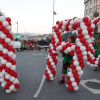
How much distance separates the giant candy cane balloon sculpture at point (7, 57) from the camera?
14.6 ft

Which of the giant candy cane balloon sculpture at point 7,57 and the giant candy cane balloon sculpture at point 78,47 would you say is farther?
the giant candy cane balloon sculpture at point 78,47

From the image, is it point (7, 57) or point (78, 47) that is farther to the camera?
point (78, 47)

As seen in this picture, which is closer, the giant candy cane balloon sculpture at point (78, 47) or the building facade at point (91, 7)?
the giant candy cane balloon sculpture at point (78, 47)

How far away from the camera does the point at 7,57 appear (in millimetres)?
4586

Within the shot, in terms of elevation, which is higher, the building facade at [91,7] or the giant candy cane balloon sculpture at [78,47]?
the building facade at [91,7]

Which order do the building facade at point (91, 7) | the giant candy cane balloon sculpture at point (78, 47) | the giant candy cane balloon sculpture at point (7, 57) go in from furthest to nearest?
the building facade at point (91, 7) < the giant candy cane balloon sculpture at point (78, 47) < the giant candy cane balloon sculpture at point (7, 57)

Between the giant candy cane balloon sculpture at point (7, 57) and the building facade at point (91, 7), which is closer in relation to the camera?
the giant candy cane balloon sculpture at point (7, 57)

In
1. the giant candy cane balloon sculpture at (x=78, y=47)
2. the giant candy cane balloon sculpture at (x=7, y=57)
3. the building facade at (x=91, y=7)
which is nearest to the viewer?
the giant candy cane balloon sculpture at (x=7, y=57)

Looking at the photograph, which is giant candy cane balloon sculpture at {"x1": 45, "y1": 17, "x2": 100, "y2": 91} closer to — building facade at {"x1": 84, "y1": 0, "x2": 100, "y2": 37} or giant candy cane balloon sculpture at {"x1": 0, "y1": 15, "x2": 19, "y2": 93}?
giant candy cane balloon sculpture at {"x1": 0, "y1": 15, "x2": 19, "y2": 93}

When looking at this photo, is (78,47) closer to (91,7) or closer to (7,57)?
(7,57)

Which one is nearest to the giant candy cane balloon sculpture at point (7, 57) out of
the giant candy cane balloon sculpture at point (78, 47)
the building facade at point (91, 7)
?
the giant candy cane balloon sculpture at point (78, 47)

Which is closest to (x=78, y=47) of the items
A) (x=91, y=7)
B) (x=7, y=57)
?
(x=7, y=57)

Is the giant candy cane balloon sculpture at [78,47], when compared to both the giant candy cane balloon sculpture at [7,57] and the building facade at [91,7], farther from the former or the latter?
the building facade at [91,7]

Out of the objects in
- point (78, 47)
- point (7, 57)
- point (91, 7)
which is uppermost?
point (91, 7)
